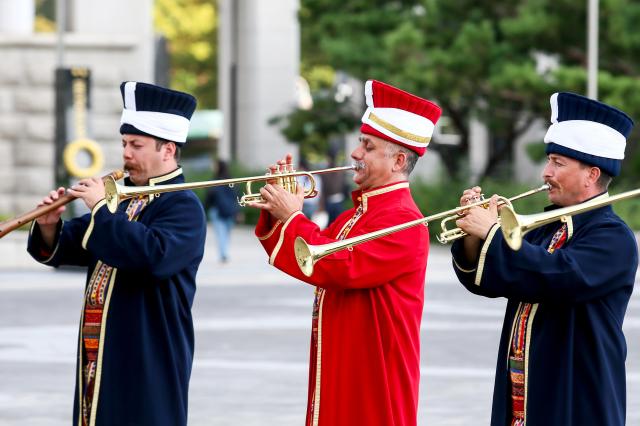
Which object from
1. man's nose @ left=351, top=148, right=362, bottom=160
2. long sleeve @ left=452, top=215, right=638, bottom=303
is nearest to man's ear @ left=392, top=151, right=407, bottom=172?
man's nose @ left=351, top=148, right=362, bottom=160

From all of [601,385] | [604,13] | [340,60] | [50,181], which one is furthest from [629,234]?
[340,60]

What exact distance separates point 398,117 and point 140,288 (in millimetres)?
1243

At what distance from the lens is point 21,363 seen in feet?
38.1

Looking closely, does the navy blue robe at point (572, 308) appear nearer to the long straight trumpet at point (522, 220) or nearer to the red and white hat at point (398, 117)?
the long straight trumpet at point (522, 220)

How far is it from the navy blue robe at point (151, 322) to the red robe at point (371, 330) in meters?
0.41

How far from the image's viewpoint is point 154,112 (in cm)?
628

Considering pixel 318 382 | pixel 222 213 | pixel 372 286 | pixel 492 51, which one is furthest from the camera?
pixel 492 51

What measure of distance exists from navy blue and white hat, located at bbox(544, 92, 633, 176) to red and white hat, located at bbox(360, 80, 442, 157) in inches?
22.4

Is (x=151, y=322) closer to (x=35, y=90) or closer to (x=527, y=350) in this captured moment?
(x=527, y=350)

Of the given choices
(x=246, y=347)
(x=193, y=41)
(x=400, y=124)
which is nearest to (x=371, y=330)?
(x=400, y=124)

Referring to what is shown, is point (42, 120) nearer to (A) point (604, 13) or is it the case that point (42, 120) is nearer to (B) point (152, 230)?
(A) point (604, 13)

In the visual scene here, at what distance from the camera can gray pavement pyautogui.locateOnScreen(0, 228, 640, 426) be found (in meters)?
9.74

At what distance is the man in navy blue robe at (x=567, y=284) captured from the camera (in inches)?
207

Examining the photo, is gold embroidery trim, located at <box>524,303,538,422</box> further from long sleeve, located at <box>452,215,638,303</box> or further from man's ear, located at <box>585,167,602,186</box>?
man's ear, located at <box>585,167,602,186</box>
